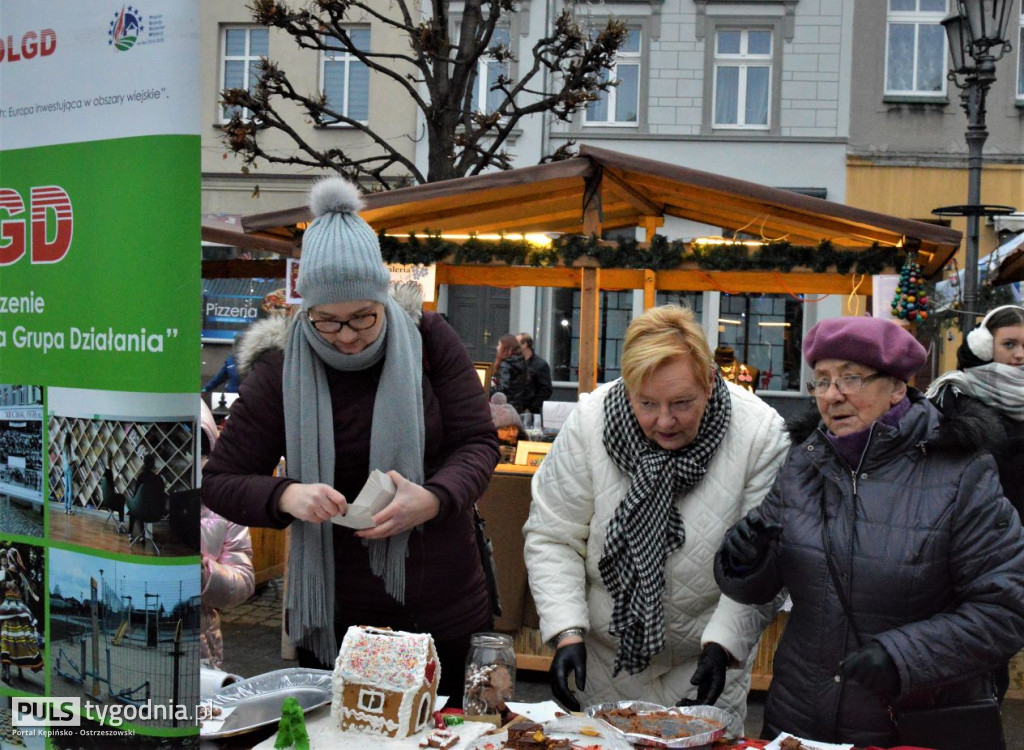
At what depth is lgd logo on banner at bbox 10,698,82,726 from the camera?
1571 mm

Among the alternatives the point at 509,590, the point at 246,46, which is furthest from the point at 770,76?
the point at 509,590

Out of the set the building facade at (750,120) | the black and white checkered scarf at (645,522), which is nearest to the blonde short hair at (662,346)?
the black and white checkered scarf at (645,522)

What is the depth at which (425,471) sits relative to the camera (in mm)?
2527

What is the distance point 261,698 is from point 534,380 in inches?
330

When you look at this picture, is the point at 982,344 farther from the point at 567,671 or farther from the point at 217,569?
the point at 217,569

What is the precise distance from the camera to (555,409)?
7.47 metres

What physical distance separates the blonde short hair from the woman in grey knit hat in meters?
0.47

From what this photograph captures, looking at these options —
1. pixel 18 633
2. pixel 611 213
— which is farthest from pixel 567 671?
pixel 611 213

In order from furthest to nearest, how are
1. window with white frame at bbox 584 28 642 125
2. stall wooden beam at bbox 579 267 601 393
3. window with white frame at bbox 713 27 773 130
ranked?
window with white frame at bbox 584 28 642 125, window with white frame at bbox 713 27 773 130, stall wooden beam at bbox 579 267 601 393

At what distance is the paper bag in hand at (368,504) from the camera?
2.17 metres

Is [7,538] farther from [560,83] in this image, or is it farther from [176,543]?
[560,83]

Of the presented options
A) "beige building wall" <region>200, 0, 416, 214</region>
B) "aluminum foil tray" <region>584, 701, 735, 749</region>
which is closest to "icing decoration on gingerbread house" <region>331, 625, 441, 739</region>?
"aluminum foil tray" <region>584, 701, 735, 749</region>

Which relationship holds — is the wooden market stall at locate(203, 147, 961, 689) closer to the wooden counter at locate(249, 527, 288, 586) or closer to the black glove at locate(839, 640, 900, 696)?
the wooden counter at locate(249, 527, 288, 586)

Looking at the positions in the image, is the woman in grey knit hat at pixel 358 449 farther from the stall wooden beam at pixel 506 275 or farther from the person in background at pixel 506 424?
the stall wooden beam at pixel 506 275
